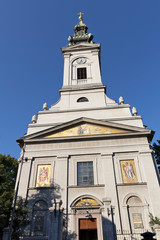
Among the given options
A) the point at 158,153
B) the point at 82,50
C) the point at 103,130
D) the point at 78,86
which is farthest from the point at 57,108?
the point at 158,153

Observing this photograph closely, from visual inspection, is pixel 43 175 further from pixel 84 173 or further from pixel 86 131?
pixel 86 131

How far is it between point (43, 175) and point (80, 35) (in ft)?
86.7

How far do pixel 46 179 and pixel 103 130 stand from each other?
23.5 ft

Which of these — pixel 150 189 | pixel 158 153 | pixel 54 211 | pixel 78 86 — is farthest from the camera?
pixel 78 86

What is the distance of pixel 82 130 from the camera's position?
20.0m

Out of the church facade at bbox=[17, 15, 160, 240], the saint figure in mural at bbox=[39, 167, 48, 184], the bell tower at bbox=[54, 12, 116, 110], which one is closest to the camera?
the church facade at bbox=[17, 15, 160, 240]

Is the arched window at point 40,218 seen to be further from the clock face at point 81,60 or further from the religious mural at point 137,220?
the clock face at point 81,60

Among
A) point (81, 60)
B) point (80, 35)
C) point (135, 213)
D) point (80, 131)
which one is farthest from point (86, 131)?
point (80, 35)

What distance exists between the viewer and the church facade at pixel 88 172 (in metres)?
15.1

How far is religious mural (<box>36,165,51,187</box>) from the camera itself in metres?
17.7

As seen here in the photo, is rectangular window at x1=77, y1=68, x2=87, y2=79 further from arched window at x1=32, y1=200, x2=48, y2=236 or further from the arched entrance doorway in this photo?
arched window at x1=32, y1=200, x2=48, y2=236

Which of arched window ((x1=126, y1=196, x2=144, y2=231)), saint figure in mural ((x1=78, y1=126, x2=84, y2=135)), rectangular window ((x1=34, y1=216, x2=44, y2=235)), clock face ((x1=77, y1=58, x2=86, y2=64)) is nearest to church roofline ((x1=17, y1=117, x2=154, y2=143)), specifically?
saint figure in mural ((x1=78, y1=126, x2=84, y2=135))

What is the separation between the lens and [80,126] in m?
20.3

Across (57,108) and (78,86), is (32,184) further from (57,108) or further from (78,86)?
(78,86)
